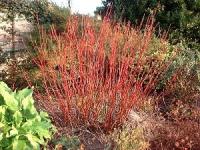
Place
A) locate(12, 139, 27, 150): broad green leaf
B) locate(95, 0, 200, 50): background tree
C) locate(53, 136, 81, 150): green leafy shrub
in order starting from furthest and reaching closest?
locate(95, 0, 200, 50): background tree < locate(53, 136, 81, 150): green leafy shrub < locate(12, 139, 27, 150): broad green leaf

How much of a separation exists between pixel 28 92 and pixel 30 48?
423 centimetres

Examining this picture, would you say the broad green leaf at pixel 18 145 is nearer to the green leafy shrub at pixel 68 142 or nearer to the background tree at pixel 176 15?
the green leafy shrub at pixel 68 142

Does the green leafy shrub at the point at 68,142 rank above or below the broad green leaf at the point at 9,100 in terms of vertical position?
below

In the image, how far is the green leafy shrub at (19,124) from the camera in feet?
17.1

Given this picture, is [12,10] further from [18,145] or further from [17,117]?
[18,145]

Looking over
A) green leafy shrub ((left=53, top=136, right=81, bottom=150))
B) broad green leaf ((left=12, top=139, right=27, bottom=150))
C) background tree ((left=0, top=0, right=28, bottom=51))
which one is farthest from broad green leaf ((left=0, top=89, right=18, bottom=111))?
background tree ((left=0, top=0, right=28, bottom=51))

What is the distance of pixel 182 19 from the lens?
1120 centimetres

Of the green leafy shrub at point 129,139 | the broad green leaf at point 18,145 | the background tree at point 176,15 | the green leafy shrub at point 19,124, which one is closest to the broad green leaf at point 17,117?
the green leafy shrub at point 19,124

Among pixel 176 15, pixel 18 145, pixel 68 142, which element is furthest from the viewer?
pixel 176 15

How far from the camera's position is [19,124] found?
5.27m

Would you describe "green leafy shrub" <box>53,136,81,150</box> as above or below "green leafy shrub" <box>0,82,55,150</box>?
below

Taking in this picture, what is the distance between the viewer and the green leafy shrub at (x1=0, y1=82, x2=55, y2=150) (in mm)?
5197

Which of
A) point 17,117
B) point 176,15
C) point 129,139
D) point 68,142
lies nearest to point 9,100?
point 17,117

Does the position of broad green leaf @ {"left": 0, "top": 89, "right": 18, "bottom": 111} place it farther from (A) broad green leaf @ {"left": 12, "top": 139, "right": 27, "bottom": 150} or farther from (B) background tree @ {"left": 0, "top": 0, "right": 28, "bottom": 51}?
(B) background tree @ {"left": 0, "top": 0, "right": 28, "bottom": 51}
